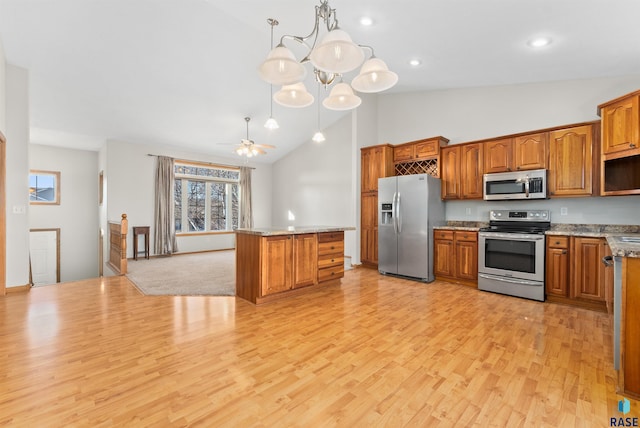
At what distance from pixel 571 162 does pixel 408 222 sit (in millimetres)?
2275

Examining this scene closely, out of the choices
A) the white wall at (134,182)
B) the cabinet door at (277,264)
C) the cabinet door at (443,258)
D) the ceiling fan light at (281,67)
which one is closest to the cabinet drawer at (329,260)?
the cabinet door at (277,264)

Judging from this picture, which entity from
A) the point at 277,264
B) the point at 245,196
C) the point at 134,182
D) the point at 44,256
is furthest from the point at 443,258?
the point at 44,256

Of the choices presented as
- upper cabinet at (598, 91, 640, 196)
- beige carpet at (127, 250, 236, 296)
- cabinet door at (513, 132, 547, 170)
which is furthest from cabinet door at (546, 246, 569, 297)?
beige carpet at (127, 250, 236, 296)

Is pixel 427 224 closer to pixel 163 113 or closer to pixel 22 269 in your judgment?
pixel 163 113

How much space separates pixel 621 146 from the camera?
3176mm

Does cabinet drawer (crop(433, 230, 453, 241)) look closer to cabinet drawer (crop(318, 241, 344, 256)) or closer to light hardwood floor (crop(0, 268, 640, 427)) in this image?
light hardwood floor (crop(0, 268, 640, 427))

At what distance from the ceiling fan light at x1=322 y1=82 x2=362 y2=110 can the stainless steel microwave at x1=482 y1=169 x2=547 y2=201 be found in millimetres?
2714

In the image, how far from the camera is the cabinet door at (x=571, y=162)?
12.1 ft

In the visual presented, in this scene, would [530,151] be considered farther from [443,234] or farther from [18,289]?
[18,289]

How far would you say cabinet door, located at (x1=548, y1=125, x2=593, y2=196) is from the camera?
370 cm

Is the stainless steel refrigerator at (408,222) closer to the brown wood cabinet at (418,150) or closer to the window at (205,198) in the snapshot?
the brown wood cabinet at (418,150)

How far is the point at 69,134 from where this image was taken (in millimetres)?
6098

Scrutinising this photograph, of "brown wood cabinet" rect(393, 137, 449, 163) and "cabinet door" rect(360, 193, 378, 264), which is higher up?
"brown wood cabinet" rect(393, 137, 449, 163)

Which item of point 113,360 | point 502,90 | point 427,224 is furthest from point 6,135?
point 502,90
